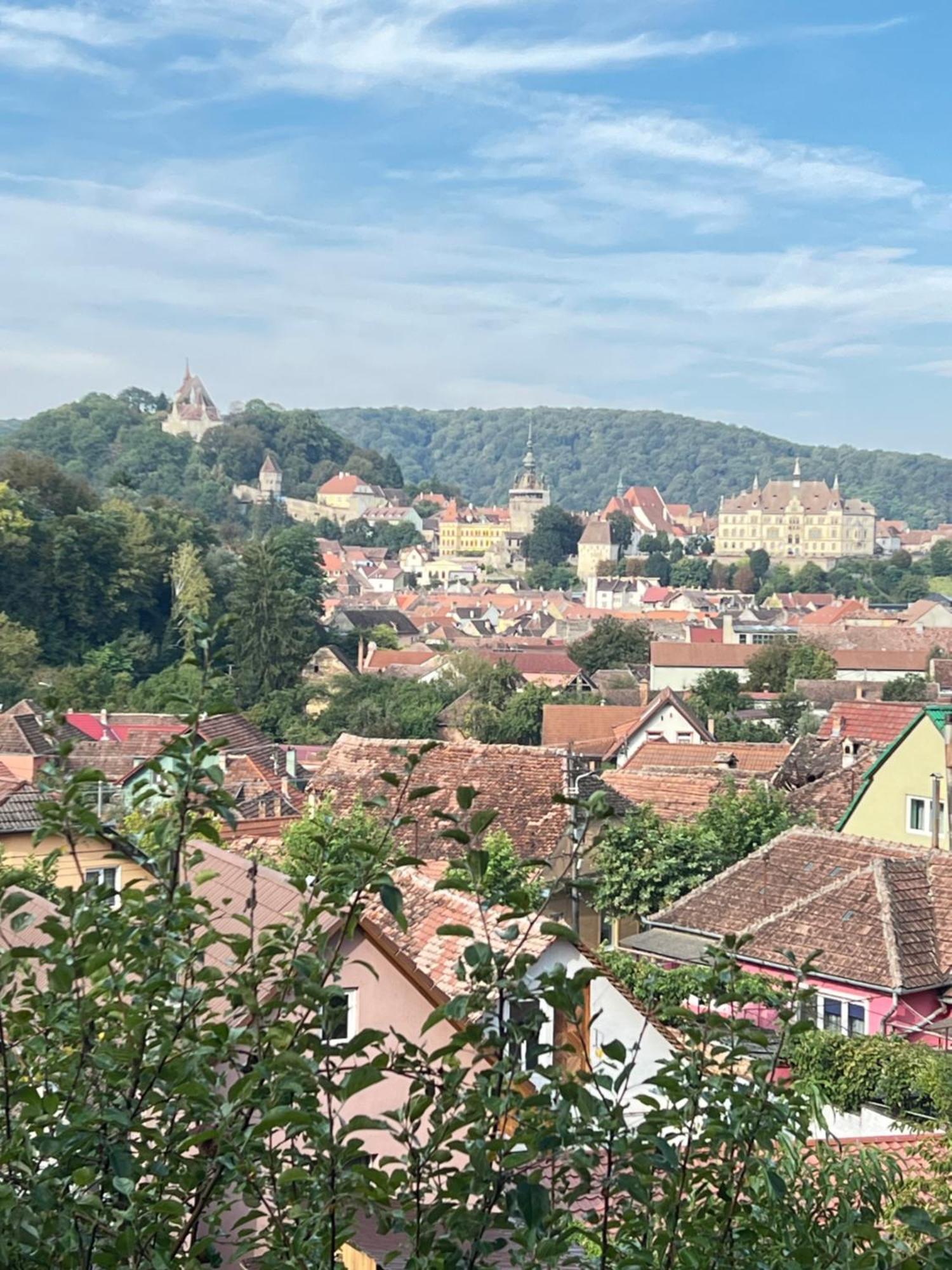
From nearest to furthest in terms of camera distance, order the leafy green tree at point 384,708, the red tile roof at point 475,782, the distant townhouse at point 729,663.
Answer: the red tile roof at point 475,782 → the leafy green tree at point 384,708 → the distant townhouse at point 729,663

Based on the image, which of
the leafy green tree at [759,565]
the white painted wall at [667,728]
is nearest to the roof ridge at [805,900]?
the white painted wall at [667,728]

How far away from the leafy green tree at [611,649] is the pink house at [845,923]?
5323 cm

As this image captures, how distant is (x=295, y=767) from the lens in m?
32.5

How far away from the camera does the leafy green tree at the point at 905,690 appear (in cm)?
5400

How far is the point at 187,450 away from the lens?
166m

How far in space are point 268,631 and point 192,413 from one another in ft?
408

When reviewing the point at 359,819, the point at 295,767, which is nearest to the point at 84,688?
the point at 295,767

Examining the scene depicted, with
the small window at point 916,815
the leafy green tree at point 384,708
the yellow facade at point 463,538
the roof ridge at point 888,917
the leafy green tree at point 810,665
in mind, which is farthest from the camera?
the yellow facade at point 463,538

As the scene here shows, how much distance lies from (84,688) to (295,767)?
24.8 m

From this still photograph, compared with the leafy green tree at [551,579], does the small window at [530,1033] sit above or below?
above

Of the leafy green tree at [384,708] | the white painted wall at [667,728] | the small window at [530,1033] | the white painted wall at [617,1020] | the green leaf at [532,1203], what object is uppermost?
the small window at [530,1033]

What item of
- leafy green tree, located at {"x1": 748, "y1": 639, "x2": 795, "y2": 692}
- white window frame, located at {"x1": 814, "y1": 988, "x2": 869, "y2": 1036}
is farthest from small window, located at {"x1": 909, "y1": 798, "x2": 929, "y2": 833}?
leafy green tree, located at {"x1": 748, "y1": 639, "x2": 795, "y2": 692}

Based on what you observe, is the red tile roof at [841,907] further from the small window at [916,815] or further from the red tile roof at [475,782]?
the red tile roof at [475,782]

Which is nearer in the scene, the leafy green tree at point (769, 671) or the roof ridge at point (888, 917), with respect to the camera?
the roof ridge at point (888, 917)
